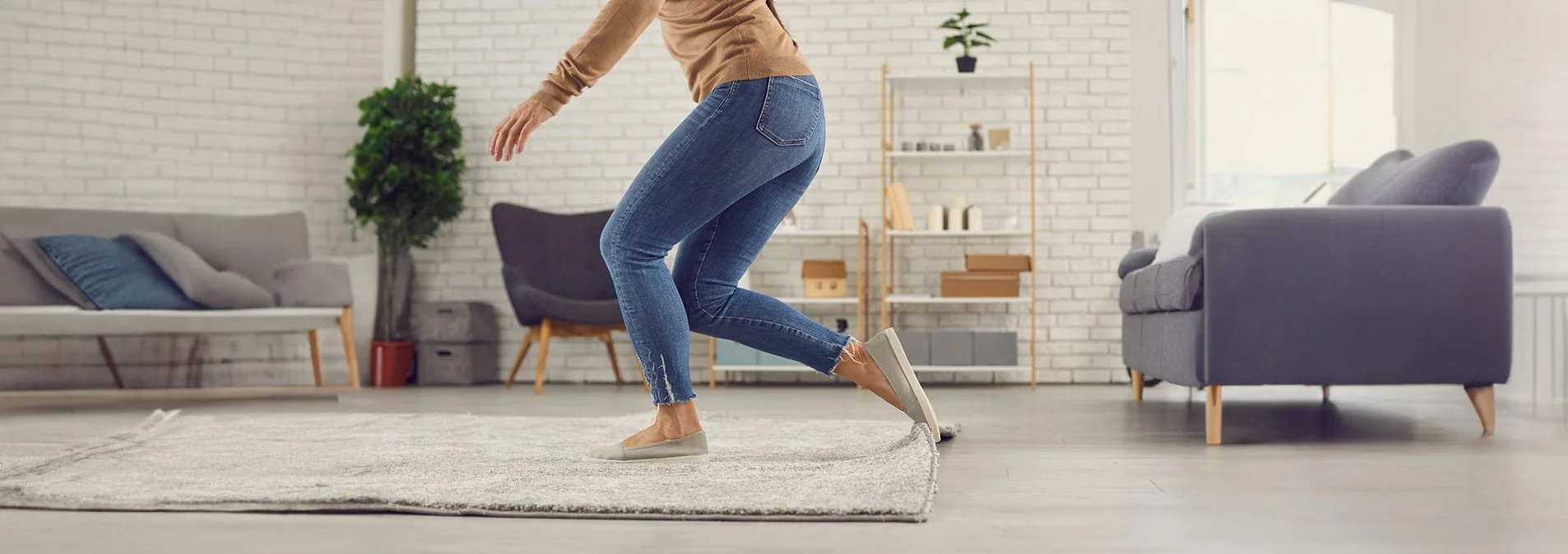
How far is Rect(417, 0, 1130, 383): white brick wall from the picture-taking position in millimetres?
5719

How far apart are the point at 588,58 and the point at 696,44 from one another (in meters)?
0.21

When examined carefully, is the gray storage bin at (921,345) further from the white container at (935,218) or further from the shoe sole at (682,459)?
the shoe sole at (682,459)

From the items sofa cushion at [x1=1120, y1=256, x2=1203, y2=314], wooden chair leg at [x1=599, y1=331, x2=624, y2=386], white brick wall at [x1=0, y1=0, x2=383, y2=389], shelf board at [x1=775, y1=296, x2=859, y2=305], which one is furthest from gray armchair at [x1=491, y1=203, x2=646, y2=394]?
sofa cushion at [x1=1120, y1=256, x2=1203, y2=314]

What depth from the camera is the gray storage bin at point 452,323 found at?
560cm

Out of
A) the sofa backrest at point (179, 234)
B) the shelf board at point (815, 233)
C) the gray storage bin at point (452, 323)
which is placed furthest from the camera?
the gray storage bin at point (452, 323)

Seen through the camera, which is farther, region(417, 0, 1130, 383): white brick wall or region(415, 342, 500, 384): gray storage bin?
region(417, 0, 1130, 383): white brick wall

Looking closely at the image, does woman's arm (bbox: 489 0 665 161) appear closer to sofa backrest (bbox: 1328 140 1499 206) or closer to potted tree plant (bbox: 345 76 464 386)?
sofa backrest (bbox: 1328 140 1499 206)

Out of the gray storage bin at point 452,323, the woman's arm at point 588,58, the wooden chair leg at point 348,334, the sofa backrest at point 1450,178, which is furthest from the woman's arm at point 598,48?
the gray storage bin at point 452,323

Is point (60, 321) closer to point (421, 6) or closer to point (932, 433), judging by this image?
point (421, 6)

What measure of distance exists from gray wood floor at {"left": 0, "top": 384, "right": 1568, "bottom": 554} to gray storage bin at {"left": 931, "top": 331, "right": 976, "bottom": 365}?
198 cm

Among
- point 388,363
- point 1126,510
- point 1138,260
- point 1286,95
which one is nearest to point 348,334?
point 388,363

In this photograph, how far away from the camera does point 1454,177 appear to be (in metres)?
2.77

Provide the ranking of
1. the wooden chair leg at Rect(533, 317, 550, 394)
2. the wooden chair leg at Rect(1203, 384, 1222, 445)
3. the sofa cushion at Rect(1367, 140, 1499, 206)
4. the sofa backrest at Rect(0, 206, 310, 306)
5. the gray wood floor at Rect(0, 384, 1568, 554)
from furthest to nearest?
1. the wooden chair leg at Rect(533, 317, 550, 394)
2. the sofa backrest at Rect(0, 206, 310, 306)
3. the sofa cushion at Rect(1367, 140, 1499, 206)
4. the wooden chair leg at Rect(1203, 384, 1222, 445)
5. the gray wood floor at Rect(0, 384, 1568, 554)

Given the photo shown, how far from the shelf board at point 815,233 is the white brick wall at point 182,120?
2.08m
